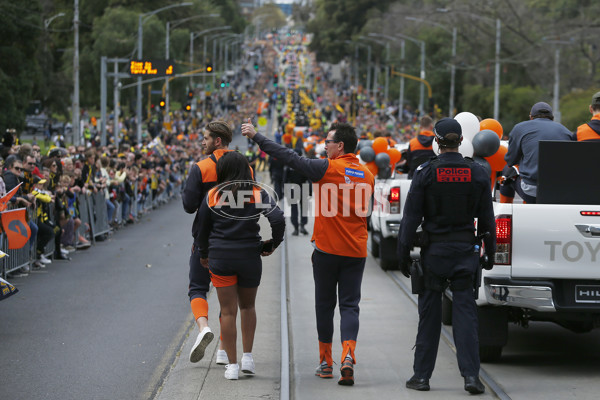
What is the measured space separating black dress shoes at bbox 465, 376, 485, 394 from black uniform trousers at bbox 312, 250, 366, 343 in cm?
90

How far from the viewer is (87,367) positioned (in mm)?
8562

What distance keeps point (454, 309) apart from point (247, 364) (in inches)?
64.8

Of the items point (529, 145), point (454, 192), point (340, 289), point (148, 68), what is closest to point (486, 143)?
point (529, 145)

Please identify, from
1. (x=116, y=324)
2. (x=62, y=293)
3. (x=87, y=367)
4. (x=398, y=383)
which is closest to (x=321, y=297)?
(x=398, y=383)

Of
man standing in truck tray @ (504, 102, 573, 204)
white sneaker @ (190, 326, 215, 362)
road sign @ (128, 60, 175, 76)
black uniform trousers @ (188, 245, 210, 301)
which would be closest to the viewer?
white sneaker @ (190, 326, 215, 362)

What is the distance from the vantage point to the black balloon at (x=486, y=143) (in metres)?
9.98

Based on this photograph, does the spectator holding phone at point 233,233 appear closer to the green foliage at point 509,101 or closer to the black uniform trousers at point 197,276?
the black uniform trousers at point 197,276

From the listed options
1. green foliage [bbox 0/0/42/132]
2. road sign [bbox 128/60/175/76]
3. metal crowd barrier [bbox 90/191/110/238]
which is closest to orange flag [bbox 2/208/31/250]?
metal crowd barrier [bbox 90/191/110/238]

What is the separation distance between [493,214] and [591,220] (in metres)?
0.92

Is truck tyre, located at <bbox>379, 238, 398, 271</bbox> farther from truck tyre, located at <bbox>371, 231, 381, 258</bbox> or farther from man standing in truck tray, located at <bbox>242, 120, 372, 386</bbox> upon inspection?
man standing in truck tray, located at <bbox>242, 120, 372, 386</bbox>

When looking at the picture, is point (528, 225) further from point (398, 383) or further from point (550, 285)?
point (398, 383)

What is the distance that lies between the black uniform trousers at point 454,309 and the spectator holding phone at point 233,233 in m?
1.18

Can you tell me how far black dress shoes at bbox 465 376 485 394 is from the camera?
7.58 meters

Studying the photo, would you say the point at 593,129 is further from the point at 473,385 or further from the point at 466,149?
the point at 473,385
